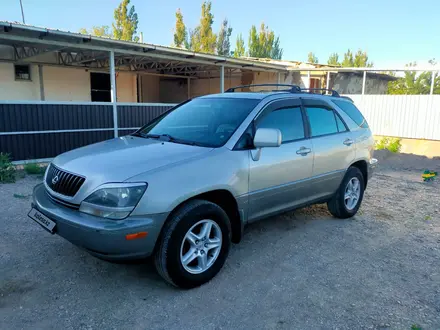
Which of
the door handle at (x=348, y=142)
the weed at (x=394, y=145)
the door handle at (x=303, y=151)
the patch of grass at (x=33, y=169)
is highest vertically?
the door handle at (x=348, y=142)

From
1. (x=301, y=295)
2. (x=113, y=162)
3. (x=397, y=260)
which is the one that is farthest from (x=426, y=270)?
(x=113, y=162)

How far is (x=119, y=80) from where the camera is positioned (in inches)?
593

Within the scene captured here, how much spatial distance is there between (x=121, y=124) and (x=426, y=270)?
331 inches

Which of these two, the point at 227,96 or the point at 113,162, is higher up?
the point at 227,96

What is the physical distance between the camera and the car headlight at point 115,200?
262 cm

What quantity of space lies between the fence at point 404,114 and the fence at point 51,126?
8.95 meters

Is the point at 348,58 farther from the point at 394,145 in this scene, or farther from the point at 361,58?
the point at 394,145

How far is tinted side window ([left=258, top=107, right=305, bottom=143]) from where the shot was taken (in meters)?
3.79

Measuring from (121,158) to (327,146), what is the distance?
2631 mm

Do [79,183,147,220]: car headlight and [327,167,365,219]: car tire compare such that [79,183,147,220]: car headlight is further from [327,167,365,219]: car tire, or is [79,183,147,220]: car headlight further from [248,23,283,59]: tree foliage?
[248,23,283,59]: tree foliage

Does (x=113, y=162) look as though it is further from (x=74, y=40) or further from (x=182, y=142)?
(x=74, y=40)

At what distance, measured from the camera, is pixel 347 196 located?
5.00 m

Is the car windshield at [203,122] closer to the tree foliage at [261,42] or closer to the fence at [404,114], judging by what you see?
the fence at [404,114]

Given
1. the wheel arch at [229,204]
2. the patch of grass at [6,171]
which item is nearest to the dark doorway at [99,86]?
the patch of grass at [6,171]
